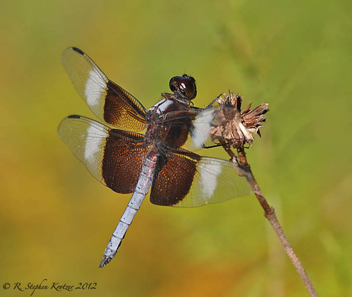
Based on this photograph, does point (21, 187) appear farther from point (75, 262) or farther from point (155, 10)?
point (155, 10)

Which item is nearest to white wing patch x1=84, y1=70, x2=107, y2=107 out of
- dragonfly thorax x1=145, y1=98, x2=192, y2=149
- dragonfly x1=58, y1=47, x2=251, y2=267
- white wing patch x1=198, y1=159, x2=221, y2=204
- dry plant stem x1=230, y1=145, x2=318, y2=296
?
dragonfly x1=58, y1=47, x2=251, y2=267

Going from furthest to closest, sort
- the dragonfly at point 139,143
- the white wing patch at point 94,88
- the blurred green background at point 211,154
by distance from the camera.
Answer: the blurred green background at point 211,154 → the white wing patch at point 94,88 → the dragonfly at point 139,143

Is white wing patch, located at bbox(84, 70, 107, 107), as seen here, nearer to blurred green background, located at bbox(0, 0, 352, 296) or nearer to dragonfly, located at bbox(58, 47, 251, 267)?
dragonfly, located at bbox(58, 47, 251, 267)

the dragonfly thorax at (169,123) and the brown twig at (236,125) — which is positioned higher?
the dragonfly thorax at (169,123)

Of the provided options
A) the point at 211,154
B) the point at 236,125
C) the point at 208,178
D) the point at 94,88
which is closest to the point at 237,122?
the point at 236,125

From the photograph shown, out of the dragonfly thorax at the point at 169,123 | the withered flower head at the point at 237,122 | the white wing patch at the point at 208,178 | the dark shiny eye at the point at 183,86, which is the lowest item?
the white wing patch at the point at 208,178

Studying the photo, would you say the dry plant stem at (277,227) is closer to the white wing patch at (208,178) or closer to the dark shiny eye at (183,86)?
the white wing patch at (208,178)

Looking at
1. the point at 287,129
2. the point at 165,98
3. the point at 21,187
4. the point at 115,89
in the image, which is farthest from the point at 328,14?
the point at 21,187

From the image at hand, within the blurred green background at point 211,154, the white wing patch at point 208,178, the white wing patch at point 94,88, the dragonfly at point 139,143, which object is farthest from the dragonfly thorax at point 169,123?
the blurred green background at point 211,154
